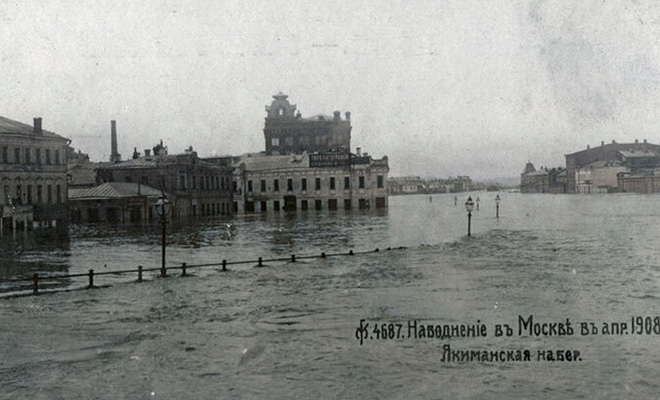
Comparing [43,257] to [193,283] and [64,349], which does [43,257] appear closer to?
[193,283]

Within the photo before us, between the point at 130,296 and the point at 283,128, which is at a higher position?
the point at 283,128

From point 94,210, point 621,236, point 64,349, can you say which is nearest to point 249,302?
point 64,349

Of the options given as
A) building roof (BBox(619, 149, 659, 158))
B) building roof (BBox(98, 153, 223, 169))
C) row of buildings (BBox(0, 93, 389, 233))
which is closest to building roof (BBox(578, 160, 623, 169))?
building roof (BBox(619, 149, 659, 158))

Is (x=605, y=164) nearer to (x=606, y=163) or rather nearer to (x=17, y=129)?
(x=606, y=163)

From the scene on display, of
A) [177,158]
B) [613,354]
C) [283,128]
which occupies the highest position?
[283,128]

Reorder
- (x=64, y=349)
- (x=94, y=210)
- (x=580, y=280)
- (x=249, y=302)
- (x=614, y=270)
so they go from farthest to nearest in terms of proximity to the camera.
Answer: (x=94, y=210), (x=614, y=270), (x=580, y=280), (x=249, y=302), (x=64, y=349)

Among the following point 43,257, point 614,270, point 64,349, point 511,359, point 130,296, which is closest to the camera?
point 511,359

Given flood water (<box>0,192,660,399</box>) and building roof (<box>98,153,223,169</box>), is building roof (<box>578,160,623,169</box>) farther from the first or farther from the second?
flood water (<box>0,192,660,399</box>)

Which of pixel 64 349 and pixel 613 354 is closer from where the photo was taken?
pixel 613 354
